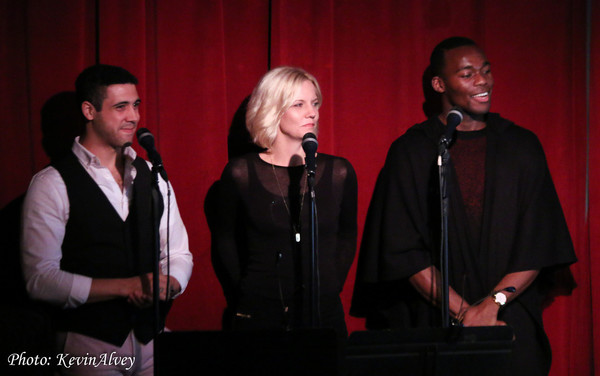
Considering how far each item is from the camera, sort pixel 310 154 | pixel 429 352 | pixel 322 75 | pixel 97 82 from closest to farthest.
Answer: pixel 429 352 < pixel 310 154 < pixel 97 82 < pixel 322 75

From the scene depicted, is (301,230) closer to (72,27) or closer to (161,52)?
(161,52)

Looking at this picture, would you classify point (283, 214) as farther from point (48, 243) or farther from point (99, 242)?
point (48, 243)

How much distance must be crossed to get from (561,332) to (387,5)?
228 cm

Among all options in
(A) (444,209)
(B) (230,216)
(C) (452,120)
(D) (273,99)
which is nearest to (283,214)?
(B) (230,216)

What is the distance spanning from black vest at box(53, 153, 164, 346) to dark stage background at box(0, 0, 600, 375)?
2.15 ft

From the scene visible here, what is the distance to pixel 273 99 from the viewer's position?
290 centimetres

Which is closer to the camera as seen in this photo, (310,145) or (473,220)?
(310,145)

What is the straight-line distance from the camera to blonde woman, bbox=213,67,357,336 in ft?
9.11

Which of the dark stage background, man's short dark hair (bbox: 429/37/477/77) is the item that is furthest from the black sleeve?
man's short dark hair (bbox: 429/37/477/77)

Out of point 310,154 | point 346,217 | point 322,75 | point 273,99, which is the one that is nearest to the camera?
point 310,154

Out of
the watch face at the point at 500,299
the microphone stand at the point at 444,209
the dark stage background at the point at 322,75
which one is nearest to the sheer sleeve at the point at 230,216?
the dark stage background at the point at 322,75

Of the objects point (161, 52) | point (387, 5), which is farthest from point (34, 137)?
point (387, 5)

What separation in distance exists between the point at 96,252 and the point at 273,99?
3.64ft

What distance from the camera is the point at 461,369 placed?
201 cm
